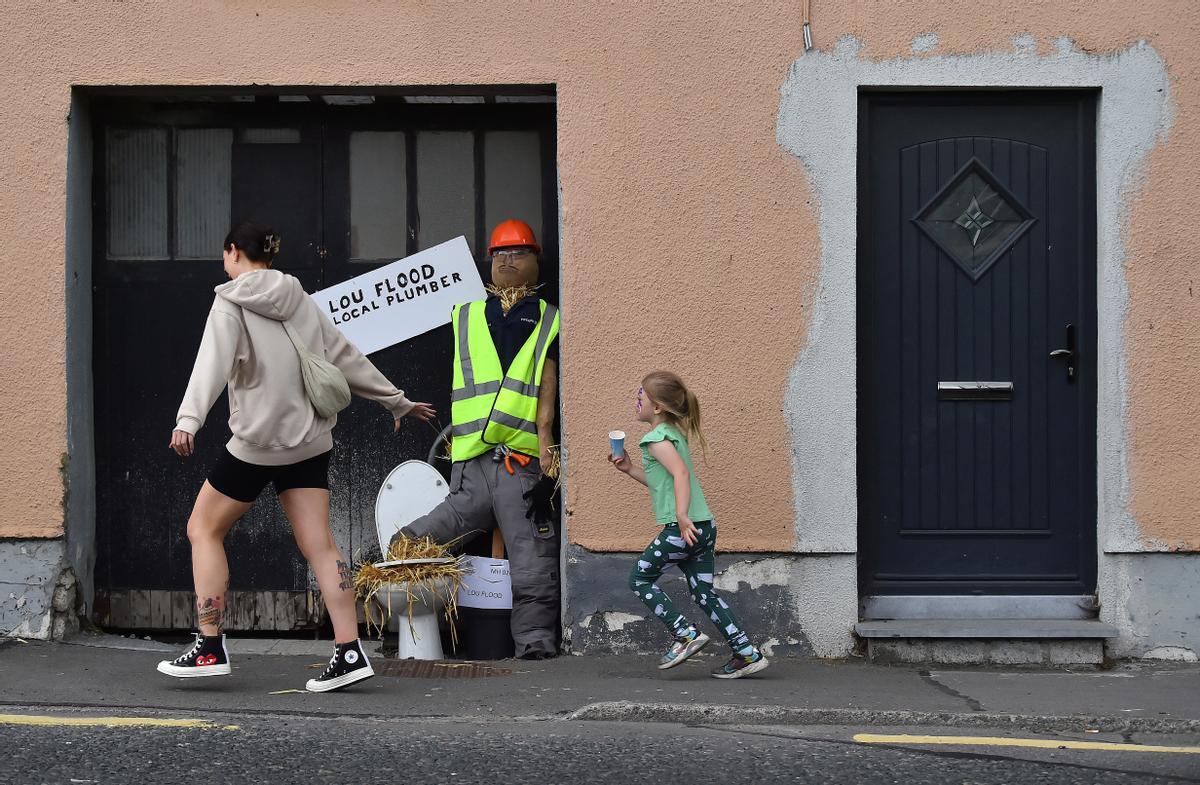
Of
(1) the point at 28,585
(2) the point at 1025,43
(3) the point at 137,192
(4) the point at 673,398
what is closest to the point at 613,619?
(4) the point at 673,398

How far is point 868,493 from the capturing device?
23.8 feet

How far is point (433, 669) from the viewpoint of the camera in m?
6.77

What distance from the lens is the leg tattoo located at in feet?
19.4

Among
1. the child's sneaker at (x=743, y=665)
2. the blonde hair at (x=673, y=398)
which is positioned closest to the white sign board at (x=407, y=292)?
the blonde hair at (x=673, y=398)

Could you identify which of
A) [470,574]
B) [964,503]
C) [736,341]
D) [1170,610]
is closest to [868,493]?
[964,503]

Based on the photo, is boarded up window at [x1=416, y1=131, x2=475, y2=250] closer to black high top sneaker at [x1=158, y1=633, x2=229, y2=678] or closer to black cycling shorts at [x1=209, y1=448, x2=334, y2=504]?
black cycling shorts at [x1=209, y1=448, x2=334, y2=504]

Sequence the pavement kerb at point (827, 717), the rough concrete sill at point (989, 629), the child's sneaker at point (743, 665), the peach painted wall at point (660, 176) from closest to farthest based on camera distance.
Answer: the pavement kerb at point (827, 717) → the child's sneaker at point (743, 665) → the rough concrete sill at point (989, 629) → the peach painted wall at point (660, 176)

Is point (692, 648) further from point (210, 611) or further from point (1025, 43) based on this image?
point (1025, 43)

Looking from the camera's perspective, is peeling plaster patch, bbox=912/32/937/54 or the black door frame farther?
the black door frame

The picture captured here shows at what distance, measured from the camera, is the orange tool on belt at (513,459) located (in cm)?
726

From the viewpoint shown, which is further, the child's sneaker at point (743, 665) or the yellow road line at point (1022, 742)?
the child's sneaker at point (743, 665)

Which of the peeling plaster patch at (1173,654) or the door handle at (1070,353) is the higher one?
the door handle at (1070,353)

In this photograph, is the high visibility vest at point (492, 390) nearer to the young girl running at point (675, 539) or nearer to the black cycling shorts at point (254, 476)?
the young girl running at point (675, 539)

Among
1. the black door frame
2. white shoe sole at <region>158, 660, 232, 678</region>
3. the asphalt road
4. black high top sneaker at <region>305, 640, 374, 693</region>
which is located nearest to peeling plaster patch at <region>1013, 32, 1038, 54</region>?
the black door frame
